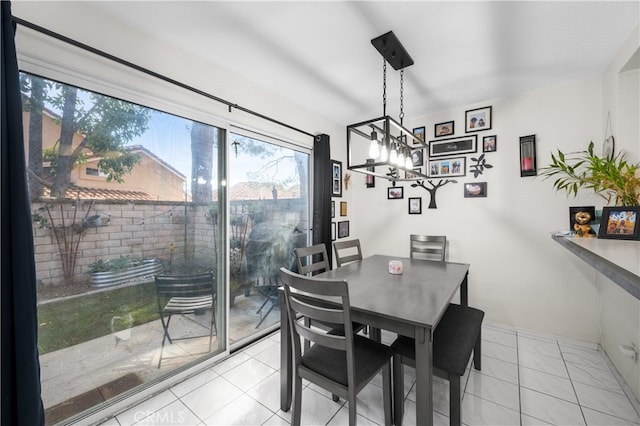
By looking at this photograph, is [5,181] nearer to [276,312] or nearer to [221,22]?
[221,22]

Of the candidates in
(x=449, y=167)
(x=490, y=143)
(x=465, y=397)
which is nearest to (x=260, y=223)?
(x=465, y=397)

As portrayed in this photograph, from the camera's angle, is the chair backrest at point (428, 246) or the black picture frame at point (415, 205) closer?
the chair backrest at point (428, 246)

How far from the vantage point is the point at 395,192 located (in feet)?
11.8

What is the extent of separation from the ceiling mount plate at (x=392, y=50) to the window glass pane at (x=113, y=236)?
1526 mm

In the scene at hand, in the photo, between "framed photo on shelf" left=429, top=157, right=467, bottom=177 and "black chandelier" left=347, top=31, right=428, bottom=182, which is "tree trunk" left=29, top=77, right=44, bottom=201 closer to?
"black chandelier" left=347, top=31, right=428, bottom=182

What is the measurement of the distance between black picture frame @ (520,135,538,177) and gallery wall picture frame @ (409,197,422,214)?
1.09m

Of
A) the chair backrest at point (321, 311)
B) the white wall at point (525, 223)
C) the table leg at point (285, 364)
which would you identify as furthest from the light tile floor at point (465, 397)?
the chair backrest at point (321, 311)

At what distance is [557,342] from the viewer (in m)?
2.56

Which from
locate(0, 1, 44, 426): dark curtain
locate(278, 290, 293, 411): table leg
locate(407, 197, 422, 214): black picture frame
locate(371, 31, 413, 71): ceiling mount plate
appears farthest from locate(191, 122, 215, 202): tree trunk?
locate(407, 197, 422, 214): black picture frame

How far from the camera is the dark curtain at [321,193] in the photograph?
3189 mm

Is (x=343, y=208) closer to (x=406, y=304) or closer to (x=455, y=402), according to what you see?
(x=406, y=304)

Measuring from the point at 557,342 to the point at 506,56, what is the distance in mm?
2723

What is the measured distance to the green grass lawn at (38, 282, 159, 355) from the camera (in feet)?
4.96

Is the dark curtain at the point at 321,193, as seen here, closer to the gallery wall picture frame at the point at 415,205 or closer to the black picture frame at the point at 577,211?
the gallery wall picture frame at the point at 415,205
